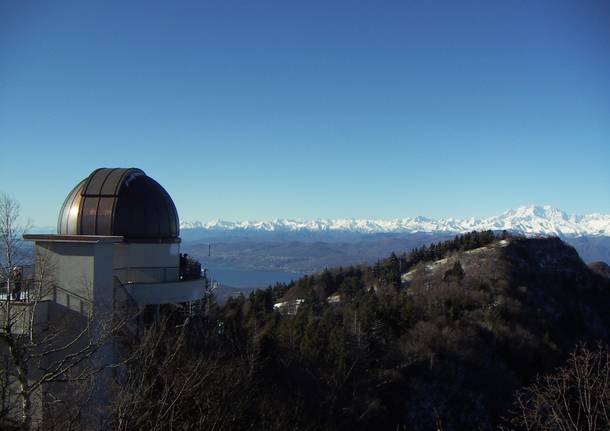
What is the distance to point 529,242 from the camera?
235 ft

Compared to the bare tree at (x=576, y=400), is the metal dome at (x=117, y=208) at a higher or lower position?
higher

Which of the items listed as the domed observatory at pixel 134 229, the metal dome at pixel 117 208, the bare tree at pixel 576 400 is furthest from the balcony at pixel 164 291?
the bare tree at pixel 576 400

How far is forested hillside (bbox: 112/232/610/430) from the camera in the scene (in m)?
13.0

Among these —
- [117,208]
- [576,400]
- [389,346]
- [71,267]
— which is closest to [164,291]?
[117,208]

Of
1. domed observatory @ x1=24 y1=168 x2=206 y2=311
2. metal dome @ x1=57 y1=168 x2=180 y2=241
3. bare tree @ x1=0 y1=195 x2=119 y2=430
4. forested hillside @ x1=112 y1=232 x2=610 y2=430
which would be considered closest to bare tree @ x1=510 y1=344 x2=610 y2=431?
forested hillside @ x1=112 y1=232 x2=610 y2=430

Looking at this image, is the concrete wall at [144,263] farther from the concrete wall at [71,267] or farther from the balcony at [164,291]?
the concrete wall at [71,267]

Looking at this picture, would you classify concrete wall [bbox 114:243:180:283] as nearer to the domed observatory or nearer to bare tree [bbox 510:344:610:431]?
the domed observatory

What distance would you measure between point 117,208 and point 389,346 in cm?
2965

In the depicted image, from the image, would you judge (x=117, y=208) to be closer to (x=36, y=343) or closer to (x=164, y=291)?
(x=164, y=291)

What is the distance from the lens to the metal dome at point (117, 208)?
15.8 m

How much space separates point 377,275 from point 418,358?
115 ft

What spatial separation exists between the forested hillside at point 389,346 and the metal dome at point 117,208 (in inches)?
123

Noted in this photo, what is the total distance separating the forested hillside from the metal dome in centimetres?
312

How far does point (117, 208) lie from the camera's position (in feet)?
52.0
